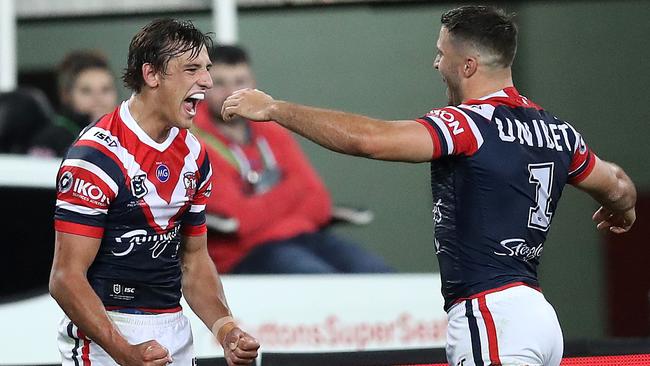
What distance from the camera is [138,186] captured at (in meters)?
4.83

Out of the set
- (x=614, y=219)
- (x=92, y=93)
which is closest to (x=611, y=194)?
(x=614, y=219)

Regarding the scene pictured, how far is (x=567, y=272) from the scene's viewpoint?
1412 cm

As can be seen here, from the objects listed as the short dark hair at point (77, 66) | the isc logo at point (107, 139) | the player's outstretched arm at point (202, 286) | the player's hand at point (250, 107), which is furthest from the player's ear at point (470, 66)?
the short dark hair at point (77, 66)

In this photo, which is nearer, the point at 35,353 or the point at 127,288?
the point at 127,288

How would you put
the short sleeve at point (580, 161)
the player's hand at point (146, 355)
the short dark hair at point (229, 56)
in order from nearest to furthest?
the player's hand at point (146, 355) < the short sleeve at point (580, 161) < the short dark hair at point (229, 56)

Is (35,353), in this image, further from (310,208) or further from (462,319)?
(462,319)

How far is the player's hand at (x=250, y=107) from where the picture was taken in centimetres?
480

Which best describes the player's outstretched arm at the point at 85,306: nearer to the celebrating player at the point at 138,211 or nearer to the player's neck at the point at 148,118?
the celebrating player at the point at 138,211

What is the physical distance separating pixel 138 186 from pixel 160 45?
51cm

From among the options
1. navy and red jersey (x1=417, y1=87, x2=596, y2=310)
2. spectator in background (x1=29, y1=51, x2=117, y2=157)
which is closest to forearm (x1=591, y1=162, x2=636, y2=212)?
navy and red jersey (x1=417, y1=87, x2=596, y2=310)

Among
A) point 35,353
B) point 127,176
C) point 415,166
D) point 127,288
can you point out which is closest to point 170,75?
point 127,176

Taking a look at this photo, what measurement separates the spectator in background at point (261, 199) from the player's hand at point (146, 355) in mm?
3908

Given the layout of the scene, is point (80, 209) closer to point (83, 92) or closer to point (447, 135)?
point (447, 135)

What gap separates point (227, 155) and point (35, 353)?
1.95 metres
